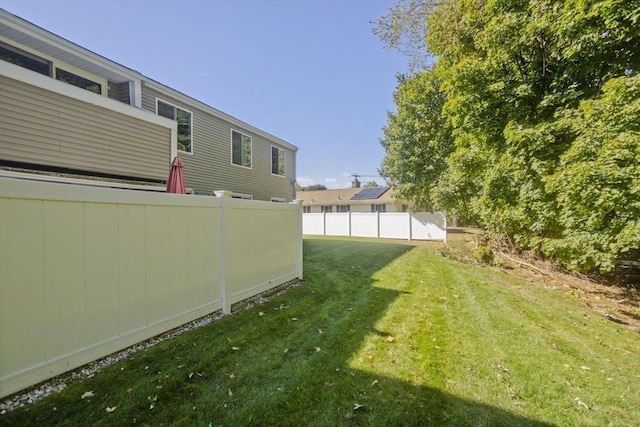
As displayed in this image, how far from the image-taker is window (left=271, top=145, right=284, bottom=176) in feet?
45.4

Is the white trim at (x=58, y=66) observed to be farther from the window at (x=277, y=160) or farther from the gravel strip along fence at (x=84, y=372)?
the window at (x=277, y=160)

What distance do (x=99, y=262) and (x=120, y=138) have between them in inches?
151

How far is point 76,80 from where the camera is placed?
686cm

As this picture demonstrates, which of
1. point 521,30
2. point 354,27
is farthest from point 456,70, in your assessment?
point 354,27

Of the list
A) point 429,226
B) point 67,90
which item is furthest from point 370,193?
point 67,90

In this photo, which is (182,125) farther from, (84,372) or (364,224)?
(364,224)

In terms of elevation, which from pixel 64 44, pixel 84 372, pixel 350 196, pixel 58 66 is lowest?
pixel 84 372

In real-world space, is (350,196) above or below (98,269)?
above

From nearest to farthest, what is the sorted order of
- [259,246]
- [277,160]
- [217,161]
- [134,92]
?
[259,246] → [134,92] → [217,161] → [277,160]

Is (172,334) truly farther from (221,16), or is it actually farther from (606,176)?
(221,16)

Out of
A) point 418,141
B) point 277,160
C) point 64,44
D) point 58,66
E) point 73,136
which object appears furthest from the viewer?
point 418,141

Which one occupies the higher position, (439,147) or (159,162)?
(439,147)

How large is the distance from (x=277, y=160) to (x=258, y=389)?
12455mm

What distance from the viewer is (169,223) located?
3535 millimetres
